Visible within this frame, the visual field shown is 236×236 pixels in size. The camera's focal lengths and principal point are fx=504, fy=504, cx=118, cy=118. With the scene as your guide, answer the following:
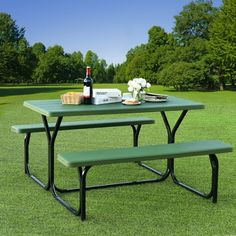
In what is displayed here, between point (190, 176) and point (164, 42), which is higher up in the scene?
point (164, 42)

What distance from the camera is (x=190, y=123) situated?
1149 cm

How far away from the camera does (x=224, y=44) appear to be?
32250mm

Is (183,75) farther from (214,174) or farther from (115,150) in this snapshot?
(115,150)

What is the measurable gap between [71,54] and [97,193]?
171 ft

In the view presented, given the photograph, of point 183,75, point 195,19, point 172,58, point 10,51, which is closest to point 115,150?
point 183,75

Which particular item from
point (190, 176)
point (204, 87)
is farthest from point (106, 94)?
point (204, 87)

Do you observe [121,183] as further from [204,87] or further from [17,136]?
[204,87]

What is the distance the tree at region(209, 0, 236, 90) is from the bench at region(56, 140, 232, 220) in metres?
27.2

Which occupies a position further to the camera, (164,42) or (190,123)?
(164,42)

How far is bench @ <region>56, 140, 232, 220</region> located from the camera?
14.5ft

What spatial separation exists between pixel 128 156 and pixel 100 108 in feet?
2.04

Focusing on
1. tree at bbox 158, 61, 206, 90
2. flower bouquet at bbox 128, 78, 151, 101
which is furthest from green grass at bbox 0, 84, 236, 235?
tree at bbox 158, 61, 206, 90

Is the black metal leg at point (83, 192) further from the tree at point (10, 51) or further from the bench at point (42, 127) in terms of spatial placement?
the tree at point (10, 51)

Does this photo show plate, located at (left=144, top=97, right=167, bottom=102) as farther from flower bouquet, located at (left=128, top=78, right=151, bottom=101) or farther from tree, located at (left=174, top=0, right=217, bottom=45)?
tree, located at (left=174, top=0, right=217, bottom=45)
